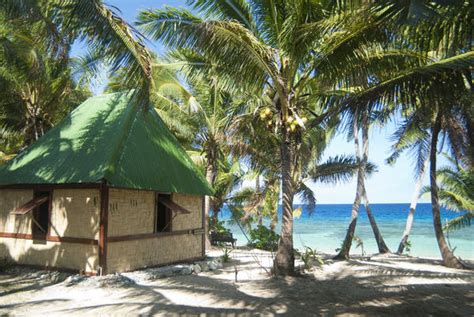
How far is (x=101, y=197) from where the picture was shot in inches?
398

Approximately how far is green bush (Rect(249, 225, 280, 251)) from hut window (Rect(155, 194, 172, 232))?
7290 mm

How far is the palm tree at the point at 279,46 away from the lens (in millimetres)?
8766

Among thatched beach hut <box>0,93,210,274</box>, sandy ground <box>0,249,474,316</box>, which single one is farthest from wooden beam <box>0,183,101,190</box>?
sandy ground <box>0,249,474,316</box>

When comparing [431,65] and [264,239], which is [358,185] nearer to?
[264,239]

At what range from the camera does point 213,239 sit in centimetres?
1973

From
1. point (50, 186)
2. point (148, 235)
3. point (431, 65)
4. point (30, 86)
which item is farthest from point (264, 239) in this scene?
point (431, 65)

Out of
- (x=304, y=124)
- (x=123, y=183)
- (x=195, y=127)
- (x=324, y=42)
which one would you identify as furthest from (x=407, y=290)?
(x=195, y=127)

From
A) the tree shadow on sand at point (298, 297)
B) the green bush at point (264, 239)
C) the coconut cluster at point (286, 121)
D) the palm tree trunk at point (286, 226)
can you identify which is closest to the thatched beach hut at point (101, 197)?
the tree shadow on sand at point (298, 297)

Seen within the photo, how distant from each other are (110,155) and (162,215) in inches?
133

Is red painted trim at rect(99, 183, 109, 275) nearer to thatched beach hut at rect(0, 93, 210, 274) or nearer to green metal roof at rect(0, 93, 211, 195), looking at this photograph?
thatched beach hut at rect(0, 93, 210, 274)

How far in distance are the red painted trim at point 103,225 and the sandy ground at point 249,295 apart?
529 mm

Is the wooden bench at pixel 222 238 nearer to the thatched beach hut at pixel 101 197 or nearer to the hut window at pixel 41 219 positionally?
the thatched beach hut at pixel 101 197

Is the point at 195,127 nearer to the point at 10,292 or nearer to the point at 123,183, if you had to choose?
the point at 123,183

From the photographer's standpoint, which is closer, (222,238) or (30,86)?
(30,86)
